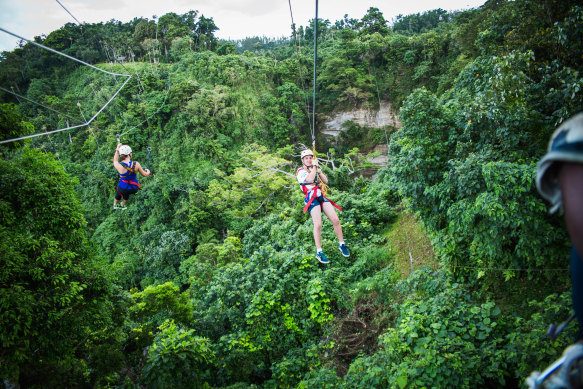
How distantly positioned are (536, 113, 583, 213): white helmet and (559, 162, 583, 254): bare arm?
0.04m

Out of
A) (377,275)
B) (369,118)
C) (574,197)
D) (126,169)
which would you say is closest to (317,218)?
(377,275)

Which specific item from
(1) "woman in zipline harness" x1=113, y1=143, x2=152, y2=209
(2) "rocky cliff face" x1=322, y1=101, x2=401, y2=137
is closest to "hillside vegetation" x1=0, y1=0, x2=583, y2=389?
(1) "woman in zipline harness" x1=113, y1=143, x2=152, y2=209

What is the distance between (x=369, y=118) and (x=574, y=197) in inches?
1069

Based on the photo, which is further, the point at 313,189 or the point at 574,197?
the point at 313,189

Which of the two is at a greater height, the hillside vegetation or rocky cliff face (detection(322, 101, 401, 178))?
rocky cliff face (detection(322, 101, 401, 178))

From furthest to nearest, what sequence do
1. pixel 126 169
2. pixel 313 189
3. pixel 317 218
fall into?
pixel 126 169 < pixel 317 218 < pixel 313 189

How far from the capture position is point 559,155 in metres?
0.92

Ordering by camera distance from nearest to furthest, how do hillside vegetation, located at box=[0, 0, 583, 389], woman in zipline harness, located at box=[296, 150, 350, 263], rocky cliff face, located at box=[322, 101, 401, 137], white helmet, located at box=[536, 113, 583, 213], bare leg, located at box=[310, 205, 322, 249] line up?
white helmet, located at box=[536, 113, 583, 213]
hillside vegetation, located at box=[0, 0, 583, 389]
woman in zipline harness, located at box=[296, 150, 350, 263]
bare leg, located at box=[310, 205, 322, 249]
rocky cliff face, located at box=[322, 101, 401, 137]

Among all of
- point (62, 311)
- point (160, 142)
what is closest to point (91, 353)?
point (62, 311)

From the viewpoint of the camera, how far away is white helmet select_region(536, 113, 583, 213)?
36.1 inches

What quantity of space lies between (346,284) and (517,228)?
3902 millimetres

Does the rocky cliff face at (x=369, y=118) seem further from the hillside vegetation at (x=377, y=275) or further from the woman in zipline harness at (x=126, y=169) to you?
the woman in zipline harness at (x=126, y=169)

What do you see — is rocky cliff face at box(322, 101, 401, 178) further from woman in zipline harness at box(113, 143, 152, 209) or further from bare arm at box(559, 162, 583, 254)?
bare arm at box(559, 162, 583, 254)

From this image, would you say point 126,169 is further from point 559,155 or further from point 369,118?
point 369,118
